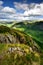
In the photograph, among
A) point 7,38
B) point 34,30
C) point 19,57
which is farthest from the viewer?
point 34,30

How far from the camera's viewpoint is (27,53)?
10164 millimetres

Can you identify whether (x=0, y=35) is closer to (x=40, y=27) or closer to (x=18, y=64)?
(x=18, y=64)

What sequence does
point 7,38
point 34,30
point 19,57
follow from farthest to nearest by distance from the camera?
point 34,30 → point 7,38 → point 19,57

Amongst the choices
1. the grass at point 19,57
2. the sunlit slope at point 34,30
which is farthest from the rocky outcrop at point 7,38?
the sunlit slope at point 34,30

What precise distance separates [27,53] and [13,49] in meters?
0.72

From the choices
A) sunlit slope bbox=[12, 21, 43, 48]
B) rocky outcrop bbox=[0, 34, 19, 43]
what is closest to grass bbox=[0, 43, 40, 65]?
rocky outcrop bbox=[0, 34, 19, 43]

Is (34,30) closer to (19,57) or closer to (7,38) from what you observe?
(7,38)

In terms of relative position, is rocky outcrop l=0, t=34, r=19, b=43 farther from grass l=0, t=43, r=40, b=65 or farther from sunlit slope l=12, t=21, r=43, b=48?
sunlit slope l=12, t=21, r=43, b=48

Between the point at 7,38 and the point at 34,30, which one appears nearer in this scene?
the point at 7,38

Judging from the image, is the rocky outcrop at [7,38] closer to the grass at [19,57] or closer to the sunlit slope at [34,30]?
the grass at [19,57]

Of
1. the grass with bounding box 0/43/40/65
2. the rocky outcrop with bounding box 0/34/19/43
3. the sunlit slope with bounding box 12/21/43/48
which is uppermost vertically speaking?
the rocky outcrop with bounding box 0/34/19/43

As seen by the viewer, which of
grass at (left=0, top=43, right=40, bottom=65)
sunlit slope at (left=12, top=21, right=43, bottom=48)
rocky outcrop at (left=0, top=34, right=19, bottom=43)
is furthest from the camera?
sunlit slope at (left=12, top=21, right=43, bottom=48)

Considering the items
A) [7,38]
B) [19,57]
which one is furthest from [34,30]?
[19,57]

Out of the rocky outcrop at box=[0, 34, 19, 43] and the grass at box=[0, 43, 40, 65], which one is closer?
the grass at box=[0, 43, 40, 65]
